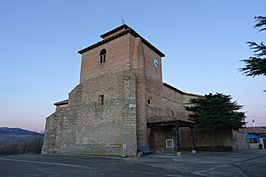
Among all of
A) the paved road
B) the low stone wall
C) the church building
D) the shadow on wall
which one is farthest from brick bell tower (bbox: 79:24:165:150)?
the shadow on wall

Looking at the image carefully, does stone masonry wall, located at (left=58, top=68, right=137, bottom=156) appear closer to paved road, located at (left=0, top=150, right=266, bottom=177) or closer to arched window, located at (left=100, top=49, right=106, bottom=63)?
arched window, located at (left=100, top=49, right=106, bottom=63)

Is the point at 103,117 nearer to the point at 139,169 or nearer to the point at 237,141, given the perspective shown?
the point at 139,169

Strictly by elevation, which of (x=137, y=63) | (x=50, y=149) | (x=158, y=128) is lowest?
(x=50, y=149)

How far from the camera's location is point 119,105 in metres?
16.1

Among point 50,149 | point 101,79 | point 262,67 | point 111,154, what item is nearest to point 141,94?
point 101,79

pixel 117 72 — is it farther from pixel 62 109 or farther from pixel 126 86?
pixel 62 109

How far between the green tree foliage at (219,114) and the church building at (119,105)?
8.47 ft

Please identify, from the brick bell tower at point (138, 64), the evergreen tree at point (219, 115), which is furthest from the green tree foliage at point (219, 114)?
the brick bell tower at point (138, 64)

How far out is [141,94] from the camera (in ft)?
55.9

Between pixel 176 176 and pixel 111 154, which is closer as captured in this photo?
pixel 176 176

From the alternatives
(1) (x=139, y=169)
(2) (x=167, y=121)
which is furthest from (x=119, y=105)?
(1) (x=139, y=169)

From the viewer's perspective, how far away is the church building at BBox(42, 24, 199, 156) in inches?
619

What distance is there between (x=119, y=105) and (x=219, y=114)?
986 cm

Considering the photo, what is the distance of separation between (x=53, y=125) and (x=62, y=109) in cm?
208
